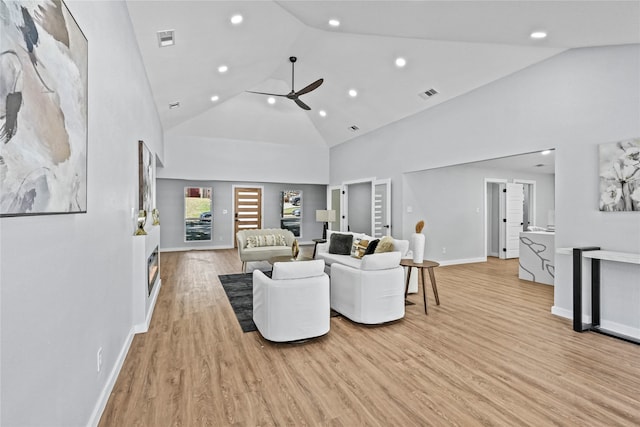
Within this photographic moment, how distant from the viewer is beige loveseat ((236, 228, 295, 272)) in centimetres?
651

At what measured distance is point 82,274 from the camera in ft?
5.81

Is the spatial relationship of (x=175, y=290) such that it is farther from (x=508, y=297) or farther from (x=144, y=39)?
(x=508, y=297)

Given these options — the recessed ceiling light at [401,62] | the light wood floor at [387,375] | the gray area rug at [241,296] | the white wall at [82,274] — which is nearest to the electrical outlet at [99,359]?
the white wall at [82,274]

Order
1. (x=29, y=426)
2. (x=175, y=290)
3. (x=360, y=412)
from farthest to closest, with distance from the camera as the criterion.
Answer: (x=175, y=290), (x=360, y=412), (x=29, y=426)

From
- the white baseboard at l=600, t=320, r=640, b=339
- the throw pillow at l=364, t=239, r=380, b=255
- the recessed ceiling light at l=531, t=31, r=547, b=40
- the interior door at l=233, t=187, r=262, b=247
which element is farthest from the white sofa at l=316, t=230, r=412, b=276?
the interior door at l=233, t=187, r=262, b=247

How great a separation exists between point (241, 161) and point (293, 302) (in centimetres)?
717

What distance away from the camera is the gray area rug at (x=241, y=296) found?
377 centimetres

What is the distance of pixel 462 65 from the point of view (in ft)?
16.0

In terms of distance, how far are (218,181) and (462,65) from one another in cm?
756

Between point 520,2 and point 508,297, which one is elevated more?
point 520,2

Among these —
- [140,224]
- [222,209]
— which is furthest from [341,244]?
[222,209]

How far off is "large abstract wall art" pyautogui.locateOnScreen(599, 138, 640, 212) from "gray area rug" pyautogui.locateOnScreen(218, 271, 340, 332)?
331cm

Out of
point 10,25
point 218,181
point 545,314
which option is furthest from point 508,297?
point 218,181

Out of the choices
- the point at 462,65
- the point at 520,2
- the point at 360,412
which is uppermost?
the point at 462,65
